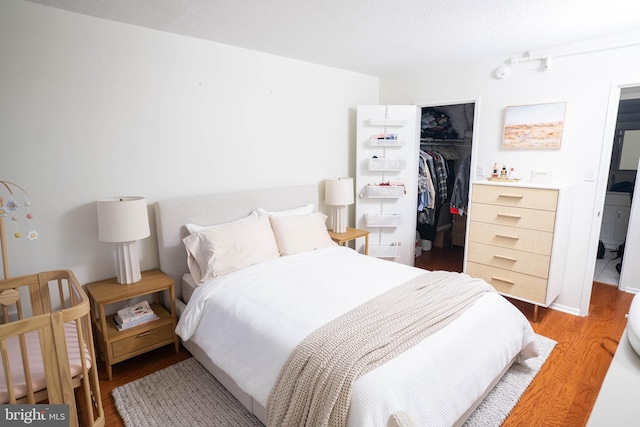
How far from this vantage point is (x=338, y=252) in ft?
10.2

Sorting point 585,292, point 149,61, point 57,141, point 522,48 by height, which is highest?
point 522,48

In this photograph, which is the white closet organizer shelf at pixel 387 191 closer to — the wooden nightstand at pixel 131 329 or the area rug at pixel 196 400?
the area rug at pixel 196 400

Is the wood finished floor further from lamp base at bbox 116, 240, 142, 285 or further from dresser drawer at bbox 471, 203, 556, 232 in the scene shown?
dresser drawer at bbox 471, 203, 556, 232

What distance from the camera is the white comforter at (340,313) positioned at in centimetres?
148

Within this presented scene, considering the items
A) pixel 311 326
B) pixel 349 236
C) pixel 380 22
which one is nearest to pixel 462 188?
pixel 349 236

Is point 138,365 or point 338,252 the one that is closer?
point 138,365

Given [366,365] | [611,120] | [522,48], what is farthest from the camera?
[522,48]

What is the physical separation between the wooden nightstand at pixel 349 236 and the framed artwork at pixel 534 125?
5.32ft

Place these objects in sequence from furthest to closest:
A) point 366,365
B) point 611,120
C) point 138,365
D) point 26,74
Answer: point 611,120
point 138,365
point 26,74
point 366,365

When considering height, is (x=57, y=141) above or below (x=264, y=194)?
above

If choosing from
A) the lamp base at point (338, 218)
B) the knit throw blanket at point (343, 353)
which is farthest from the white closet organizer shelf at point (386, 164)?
the knit throw blanket at point (343, 353)

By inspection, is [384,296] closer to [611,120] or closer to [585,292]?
[585,292]

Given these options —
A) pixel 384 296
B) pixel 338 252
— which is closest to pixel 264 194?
pixel 338 252

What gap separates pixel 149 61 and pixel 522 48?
305cm
